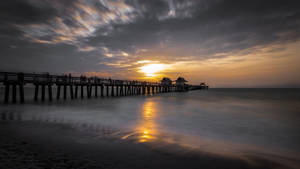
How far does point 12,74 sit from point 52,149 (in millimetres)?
15454

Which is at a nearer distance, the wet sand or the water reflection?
the wet sand

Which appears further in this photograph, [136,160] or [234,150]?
[234,150]

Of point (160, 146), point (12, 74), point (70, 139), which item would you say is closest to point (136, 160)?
point (160, 146)

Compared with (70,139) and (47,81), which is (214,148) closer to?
(70,139)

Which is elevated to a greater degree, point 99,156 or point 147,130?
point 99,156

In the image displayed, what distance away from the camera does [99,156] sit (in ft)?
12.8

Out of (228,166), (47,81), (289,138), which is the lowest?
(289,138)

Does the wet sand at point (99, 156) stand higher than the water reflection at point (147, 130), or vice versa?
the wet sand at point (99, 156)

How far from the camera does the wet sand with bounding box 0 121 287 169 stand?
3.44 metres

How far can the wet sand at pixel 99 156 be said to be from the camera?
3441 mm

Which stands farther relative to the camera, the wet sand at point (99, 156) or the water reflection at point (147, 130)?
the water reflection at point (147, 130)

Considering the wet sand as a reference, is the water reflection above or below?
below

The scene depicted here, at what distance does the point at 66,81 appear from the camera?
20.7 metres

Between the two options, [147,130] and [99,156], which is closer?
[99,156]
